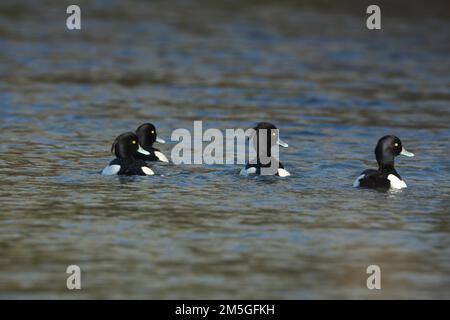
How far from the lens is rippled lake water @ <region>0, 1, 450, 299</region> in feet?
32.0

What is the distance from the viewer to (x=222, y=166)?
15234mm

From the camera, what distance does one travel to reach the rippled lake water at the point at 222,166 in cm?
975

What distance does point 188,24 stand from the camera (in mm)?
31516

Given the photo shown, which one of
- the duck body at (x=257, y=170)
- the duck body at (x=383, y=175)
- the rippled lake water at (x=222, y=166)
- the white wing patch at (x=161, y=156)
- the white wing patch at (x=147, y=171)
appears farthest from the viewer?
the white wing patch at (x=161, y=156)

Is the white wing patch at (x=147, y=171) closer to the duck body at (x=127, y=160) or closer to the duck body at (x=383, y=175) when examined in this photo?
the duck body at (x=127, y=160)

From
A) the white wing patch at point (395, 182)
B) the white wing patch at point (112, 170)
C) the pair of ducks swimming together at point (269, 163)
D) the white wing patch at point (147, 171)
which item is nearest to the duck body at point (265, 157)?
the pair of ducks swimming together at point (269, 163)

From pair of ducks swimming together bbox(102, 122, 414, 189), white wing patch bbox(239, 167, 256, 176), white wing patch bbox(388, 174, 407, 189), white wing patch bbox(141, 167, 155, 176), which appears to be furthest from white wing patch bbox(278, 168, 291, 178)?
white wing patch bbox(141, 167, 155, 176)

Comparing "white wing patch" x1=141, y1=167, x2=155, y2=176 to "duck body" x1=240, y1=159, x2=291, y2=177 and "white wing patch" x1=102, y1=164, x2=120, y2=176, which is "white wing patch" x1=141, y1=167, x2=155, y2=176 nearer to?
"white wing patch" x1=102, y1=164, x2=120, y2=176

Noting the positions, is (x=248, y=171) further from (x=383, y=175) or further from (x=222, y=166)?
(x=383, y=175)

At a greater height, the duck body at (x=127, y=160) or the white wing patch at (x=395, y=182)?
the duck body at (x=127, y=160)

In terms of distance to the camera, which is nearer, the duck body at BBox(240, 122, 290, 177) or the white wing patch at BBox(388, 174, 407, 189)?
the white wing patch at BBox(388, 174, 407, 189)

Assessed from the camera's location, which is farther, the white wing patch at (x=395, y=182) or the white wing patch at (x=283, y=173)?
the white wing patch at (x=283, y=173)

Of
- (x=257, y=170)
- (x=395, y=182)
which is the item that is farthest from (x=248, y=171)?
(x=395, y=182)

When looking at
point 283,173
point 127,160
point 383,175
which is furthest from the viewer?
point 127,160
